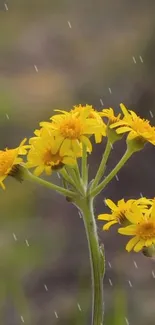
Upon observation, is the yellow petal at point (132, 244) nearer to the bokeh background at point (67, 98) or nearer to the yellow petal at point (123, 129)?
the yellow petal at point (123, 129)

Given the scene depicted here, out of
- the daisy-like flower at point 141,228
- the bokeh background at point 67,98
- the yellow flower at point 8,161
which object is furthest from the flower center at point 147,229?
the bokeh background at point 67,98

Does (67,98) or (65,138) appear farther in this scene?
(67,98)

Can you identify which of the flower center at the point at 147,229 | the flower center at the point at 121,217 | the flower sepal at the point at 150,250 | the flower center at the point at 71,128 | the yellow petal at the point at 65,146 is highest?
the flower center at the point at 71,128

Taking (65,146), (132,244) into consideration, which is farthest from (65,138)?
(132,244)

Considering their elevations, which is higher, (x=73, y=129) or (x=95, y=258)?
(x=73, y=129)

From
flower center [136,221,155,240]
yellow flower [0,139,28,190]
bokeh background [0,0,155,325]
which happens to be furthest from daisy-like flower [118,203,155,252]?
bokeh background [0,0,155,325]

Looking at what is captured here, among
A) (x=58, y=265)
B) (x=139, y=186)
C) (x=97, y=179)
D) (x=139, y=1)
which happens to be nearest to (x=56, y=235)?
(x=58, y=265)

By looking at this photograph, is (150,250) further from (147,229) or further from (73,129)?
(73,129)

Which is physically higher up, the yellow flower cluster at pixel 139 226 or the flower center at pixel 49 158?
the flower center at pixel 49 158
